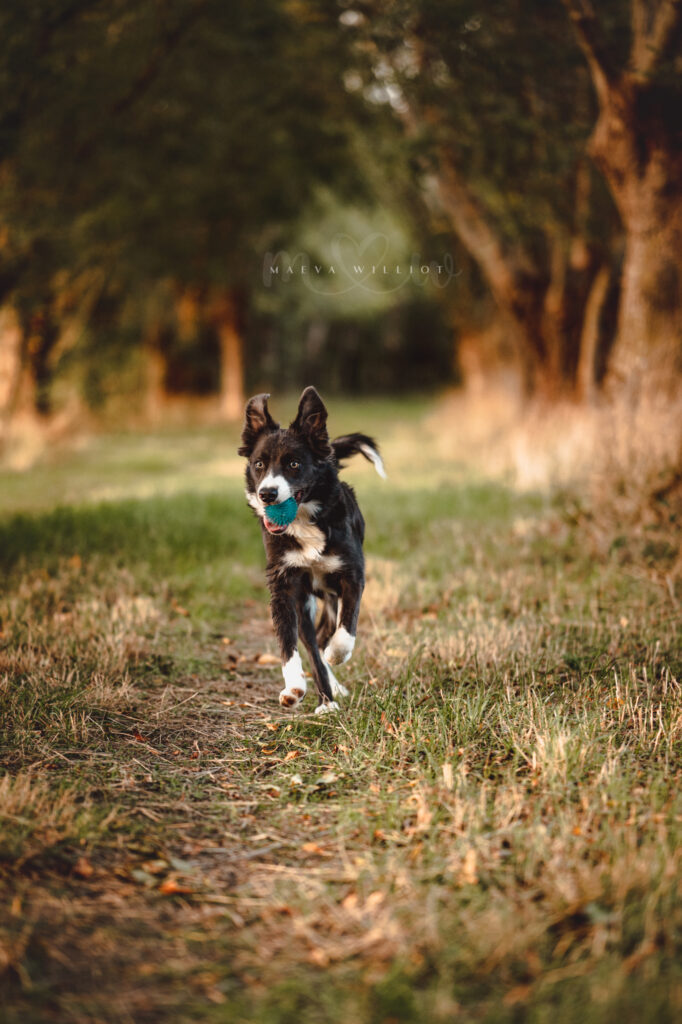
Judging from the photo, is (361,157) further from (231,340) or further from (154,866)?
(154,866)

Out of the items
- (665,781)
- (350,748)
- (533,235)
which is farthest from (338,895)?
(533,235)

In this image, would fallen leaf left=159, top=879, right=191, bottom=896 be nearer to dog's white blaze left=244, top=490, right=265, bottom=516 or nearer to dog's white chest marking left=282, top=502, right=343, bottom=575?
dog's white chest marking left=282, top=502, right=343, bottom=575

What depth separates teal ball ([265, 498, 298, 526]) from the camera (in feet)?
14.5

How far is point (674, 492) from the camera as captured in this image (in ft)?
24.9

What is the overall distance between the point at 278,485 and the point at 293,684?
0.97 m

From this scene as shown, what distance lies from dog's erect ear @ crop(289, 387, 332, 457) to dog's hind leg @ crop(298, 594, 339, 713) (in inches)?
31.8

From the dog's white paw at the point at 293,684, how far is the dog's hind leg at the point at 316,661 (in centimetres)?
19

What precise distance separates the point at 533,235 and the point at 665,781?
12269mm

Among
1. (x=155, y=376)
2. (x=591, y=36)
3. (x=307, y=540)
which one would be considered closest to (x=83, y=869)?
(x=307, y=540)

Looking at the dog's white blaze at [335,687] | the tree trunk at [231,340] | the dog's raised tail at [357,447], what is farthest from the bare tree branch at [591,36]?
the tree trunk at [231,340]

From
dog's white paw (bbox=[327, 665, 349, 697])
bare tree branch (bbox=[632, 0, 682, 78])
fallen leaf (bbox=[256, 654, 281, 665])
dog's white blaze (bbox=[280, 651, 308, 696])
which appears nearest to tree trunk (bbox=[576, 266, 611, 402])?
bare tree branch (bbox=[632, 0, 682, 78])

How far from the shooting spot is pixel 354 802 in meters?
3.66

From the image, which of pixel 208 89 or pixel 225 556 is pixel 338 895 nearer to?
pixel 225 556

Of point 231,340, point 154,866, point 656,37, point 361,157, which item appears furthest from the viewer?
point 231,340
